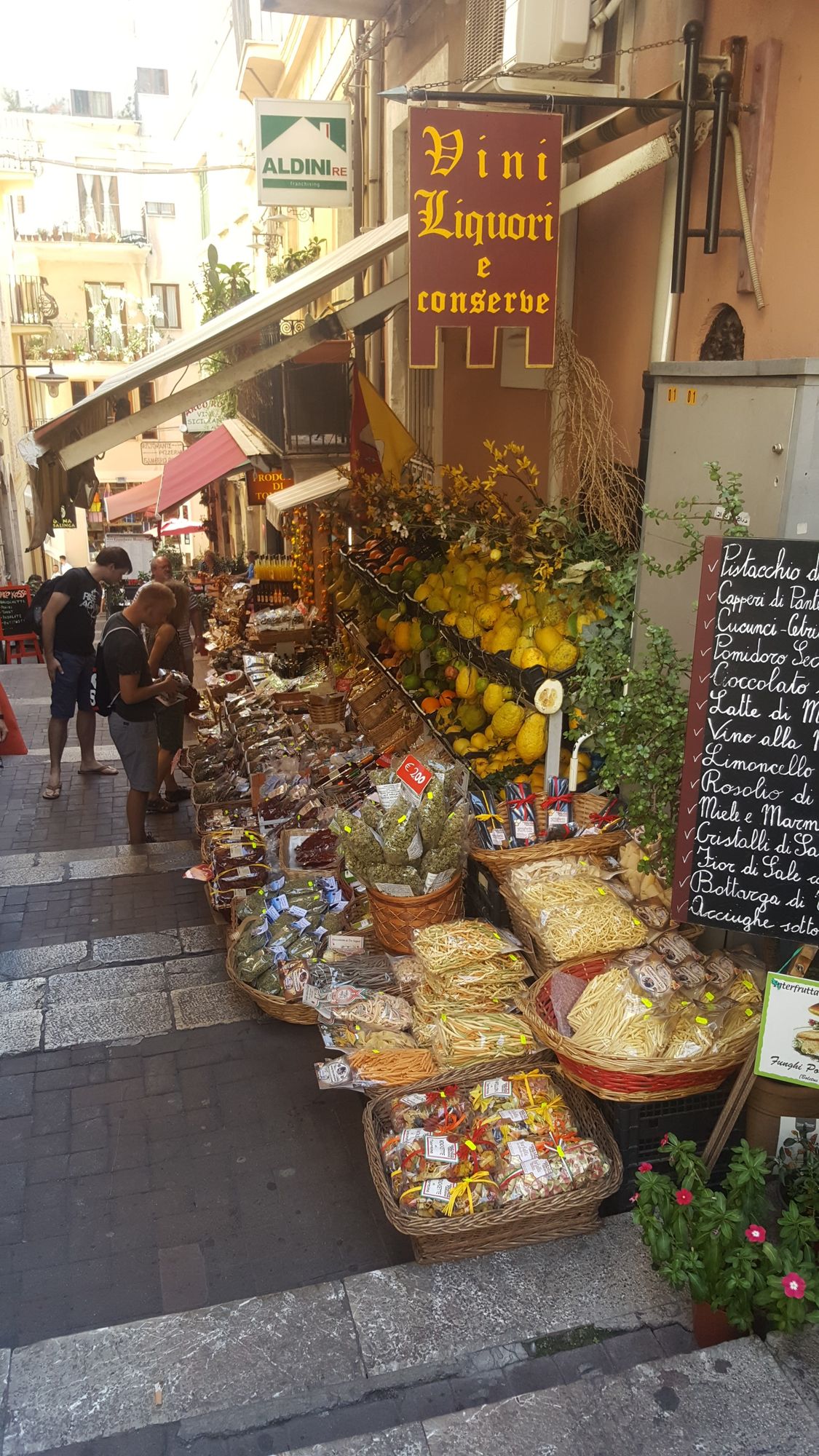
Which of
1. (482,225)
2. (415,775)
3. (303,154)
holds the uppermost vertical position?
(303,154)

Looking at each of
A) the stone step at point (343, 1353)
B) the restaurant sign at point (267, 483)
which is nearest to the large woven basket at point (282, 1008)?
the stone step at point (343, 1353)

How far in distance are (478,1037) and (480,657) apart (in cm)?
245

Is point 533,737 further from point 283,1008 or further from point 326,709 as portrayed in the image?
point 326,709

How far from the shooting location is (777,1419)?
2.75 m

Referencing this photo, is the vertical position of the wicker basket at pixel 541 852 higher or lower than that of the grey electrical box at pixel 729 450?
lower

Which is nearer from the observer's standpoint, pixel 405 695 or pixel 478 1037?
pixel 478 1037

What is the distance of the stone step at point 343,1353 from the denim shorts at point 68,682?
6417mm

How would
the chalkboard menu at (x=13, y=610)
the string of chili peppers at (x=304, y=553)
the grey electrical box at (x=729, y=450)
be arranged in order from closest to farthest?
the grey electrical box at (x=729, y=450) < the string of chili peppers at (x=304, y=553) < the chalkboard menu at (x=13, y=610)

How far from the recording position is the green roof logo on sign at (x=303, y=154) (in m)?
9.36

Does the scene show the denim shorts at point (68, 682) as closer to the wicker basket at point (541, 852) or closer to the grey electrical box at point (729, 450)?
the wicker basket at point (541, 852)

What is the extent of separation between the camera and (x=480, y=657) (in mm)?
5789

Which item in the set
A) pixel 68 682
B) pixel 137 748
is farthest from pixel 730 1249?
pixel 68 682

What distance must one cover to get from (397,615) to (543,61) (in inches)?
132

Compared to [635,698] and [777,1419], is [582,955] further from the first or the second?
[777,1419]
